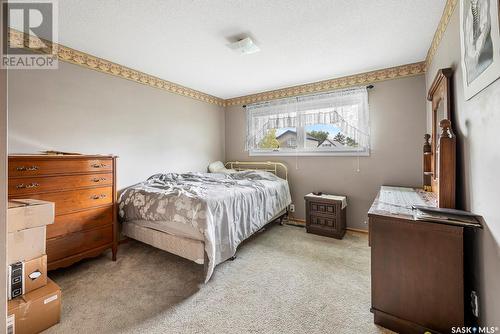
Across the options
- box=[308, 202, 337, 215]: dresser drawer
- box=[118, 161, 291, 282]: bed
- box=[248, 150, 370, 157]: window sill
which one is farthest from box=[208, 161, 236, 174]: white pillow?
box=[308, 202, 337, 215]: dresser drawer

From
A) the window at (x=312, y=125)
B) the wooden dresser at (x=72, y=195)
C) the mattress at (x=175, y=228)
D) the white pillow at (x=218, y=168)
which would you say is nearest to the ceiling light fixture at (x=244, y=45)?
the window at (x=312, y=125)

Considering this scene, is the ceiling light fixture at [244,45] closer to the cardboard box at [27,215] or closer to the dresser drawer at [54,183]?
the dresser drawer at [54,183]

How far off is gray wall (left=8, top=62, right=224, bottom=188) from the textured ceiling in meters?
0.45

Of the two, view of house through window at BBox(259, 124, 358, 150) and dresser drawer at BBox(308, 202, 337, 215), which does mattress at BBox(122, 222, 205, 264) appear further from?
view of house through window at BBox(259, 124, 358, 150)

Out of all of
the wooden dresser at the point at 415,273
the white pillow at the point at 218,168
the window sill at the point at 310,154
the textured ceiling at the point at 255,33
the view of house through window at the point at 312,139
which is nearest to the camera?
the wooden dresser at the point at 415,273

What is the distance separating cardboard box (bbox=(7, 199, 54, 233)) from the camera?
1.53 m

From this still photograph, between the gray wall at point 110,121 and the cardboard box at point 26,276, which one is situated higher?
the gray wall at point 110,121

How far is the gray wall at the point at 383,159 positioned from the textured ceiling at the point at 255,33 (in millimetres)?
454

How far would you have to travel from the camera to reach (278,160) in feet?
14.0

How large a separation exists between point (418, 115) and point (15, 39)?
4.88m

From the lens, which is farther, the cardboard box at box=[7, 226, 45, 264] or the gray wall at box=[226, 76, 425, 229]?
the gray wall at box=[226, 76, 425, 229]

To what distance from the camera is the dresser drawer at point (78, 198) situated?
2.12 metres

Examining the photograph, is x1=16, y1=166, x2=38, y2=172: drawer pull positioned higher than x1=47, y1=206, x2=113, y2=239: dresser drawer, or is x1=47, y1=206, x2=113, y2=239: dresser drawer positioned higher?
x1=16, y1=166, x2=38, y2=172: drawer pull

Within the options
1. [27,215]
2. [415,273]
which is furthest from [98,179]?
[415,273]
